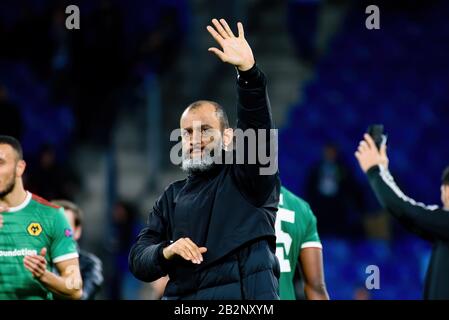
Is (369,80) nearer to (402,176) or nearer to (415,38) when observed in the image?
(415,38)

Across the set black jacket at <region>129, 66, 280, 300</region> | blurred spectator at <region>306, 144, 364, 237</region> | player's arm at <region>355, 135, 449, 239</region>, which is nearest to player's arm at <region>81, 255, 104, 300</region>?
black jacket at <region>129, 66, 280, 300</region>

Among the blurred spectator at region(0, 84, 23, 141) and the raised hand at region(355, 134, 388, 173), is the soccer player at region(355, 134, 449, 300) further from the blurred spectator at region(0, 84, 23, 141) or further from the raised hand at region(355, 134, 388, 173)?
the blurred spectator at region(0, 84, 23, 141)

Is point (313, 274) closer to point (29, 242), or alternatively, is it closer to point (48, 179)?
point (29, 242)

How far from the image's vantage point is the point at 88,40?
10328mm

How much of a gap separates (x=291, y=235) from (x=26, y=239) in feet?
4.59

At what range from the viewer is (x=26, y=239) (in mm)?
4934

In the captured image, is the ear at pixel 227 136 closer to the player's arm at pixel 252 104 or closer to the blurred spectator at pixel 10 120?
the player's arm at pixel 252 104

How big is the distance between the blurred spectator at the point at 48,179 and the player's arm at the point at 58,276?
4476 millimetres

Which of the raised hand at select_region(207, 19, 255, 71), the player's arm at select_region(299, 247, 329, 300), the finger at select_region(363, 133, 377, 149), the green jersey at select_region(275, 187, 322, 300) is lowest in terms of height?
the player's arm at select_region(299, 247, 329, 300)

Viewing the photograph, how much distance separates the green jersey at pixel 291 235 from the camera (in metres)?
5.25

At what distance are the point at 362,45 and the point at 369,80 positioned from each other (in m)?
0.64

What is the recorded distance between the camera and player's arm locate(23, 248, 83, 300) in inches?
181

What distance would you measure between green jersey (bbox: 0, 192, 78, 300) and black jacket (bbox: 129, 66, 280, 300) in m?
0.85

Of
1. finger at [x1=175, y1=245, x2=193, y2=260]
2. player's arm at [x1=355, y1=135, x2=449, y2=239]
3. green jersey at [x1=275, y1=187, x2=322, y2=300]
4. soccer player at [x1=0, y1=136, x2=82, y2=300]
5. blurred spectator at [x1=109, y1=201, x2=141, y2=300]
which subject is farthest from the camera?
blurred spectator at [x1=109, y1=201, x2=141, y2=300]
